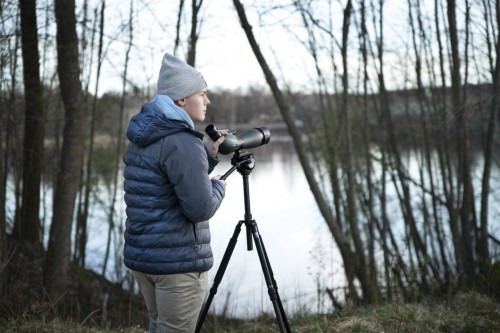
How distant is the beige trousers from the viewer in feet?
5.16

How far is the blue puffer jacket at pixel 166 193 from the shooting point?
1503 millimetres

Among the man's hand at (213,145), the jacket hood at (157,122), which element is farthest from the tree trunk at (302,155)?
the jacket hood at (157,122)

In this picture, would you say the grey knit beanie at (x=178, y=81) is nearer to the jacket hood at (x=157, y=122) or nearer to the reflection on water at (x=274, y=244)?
the jacket hood at (x=157, y=122)

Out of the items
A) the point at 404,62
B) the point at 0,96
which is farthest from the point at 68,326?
the point at 404,62

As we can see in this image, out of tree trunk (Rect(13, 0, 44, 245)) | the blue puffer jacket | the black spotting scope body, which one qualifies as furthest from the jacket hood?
tree trunk (Rect(13, 0, 44, 245))

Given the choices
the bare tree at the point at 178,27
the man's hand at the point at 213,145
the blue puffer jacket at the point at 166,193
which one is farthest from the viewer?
the bare tree at the point at 178,27

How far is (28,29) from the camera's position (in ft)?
14.7

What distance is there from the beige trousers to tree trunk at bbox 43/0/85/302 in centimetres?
319

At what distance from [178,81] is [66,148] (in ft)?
10.7

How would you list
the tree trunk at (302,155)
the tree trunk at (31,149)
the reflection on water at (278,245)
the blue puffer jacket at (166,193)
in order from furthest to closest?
1. the reflection on water at (278,245)
2. the tree trunk at (31,149)
3. the tree trunk at (302,155)
4. the blue puffer jacket at (166,193)

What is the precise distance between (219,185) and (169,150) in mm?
239

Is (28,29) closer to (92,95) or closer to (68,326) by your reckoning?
(68,326)

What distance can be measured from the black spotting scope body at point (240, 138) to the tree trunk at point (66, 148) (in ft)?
9.54

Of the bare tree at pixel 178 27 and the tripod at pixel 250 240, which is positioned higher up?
the bare tree at pixel 178 27
